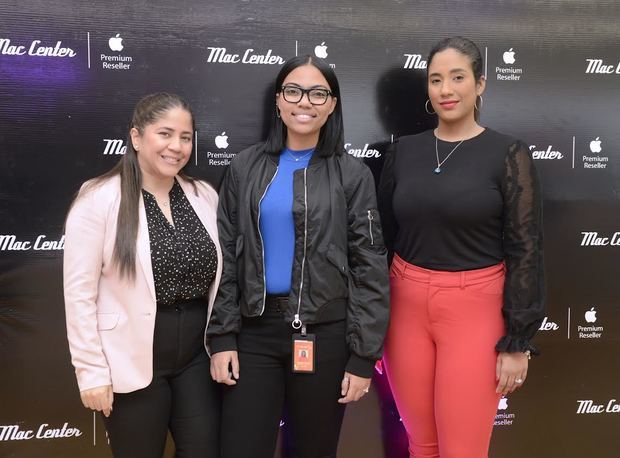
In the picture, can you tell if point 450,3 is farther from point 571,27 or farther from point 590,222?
point 590,222

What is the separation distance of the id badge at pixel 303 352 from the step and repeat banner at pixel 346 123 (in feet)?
3.41

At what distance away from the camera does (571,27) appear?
108 inches

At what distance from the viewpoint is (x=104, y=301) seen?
5.71 feet

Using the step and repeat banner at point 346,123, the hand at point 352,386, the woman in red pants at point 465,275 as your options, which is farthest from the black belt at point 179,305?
the step and repeat banner at point 346,123

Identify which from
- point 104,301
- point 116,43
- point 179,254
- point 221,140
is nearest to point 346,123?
point 221,140

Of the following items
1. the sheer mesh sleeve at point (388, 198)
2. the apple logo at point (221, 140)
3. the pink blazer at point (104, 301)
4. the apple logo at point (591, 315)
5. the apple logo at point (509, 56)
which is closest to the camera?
the pink blazer at point (104, 301)

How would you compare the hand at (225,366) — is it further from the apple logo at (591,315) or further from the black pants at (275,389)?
the apple logo at (591,315)

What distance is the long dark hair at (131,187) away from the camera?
1.69m

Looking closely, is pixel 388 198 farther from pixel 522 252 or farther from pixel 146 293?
pixel 146 293

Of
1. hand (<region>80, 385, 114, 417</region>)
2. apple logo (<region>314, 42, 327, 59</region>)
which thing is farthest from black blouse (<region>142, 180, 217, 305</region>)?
apple logo (<region>314, 42, 327, 59</region>)

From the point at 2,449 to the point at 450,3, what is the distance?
3.01 meters

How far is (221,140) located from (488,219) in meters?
1.31

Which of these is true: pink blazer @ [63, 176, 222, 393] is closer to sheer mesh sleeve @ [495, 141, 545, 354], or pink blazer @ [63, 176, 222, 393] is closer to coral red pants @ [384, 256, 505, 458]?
coral red pants @ [384, 256, 505, 458]

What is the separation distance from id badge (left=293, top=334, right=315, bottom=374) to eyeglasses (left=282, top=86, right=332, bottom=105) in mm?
796
